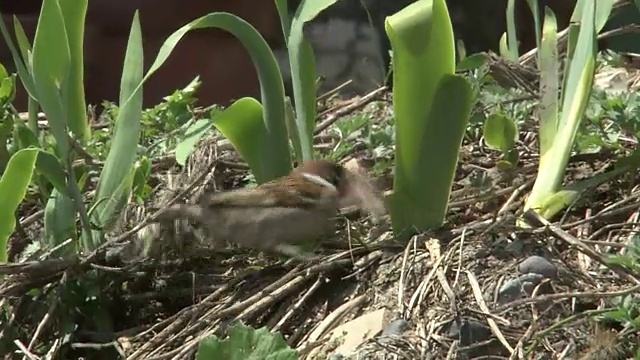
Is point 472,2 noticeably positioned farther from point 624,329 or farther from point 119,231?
point 624,329

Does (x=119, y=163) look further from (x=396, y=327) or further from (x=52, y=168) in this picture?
(x=396, y=327)

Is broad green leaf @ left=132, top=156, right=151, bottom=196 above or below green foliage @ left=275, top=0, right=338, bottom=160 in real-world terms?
below

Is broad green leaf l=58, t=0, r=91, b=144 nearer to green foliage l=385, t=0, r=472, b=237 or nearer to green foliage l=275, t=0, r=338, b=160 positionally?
green foliage l=275, t=0, r=338, b=160

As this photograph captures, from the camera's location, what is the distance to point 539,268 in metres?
1.15

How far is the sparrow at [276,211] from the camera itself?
1.28 metres

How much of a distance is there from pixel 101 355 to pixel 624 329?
63cm

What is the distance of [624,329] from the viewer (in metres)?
1.03

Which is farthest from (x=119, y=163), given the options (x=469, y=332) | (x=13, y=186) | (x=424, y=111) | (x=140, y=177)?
(x=469, y=332)

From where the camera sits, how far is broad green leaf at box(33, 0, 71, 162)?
1326 mm

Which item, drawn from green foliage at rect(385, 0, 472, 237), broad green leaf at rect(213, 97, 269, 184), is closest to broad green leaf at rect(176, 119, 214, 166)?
broad green leaf at rect(213, 97, 269, 184)

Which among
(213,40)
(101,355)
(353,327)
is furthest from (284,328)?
(213,40)

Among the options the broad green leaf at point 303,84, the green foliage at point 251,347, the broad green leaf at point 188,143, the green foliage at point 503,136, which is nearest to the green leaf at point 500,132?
Answer: the green foliage at point 503,136

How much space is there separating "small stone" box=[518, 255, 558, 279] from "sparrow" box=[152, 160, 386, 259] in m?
0.27

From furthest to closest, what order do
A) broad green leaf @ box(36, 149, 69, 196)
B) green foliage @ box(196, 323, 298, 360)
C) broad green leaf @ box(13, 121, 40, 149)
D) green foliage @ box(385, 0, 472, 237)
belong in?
broad green leaf @ box(13, 121, 40, 149)
broad green leaf @ box(36, 149, 69, 196)
green foliage @ box(385, 0, 472, 237)
green foliage @ box(196, 323, 298, 360)
